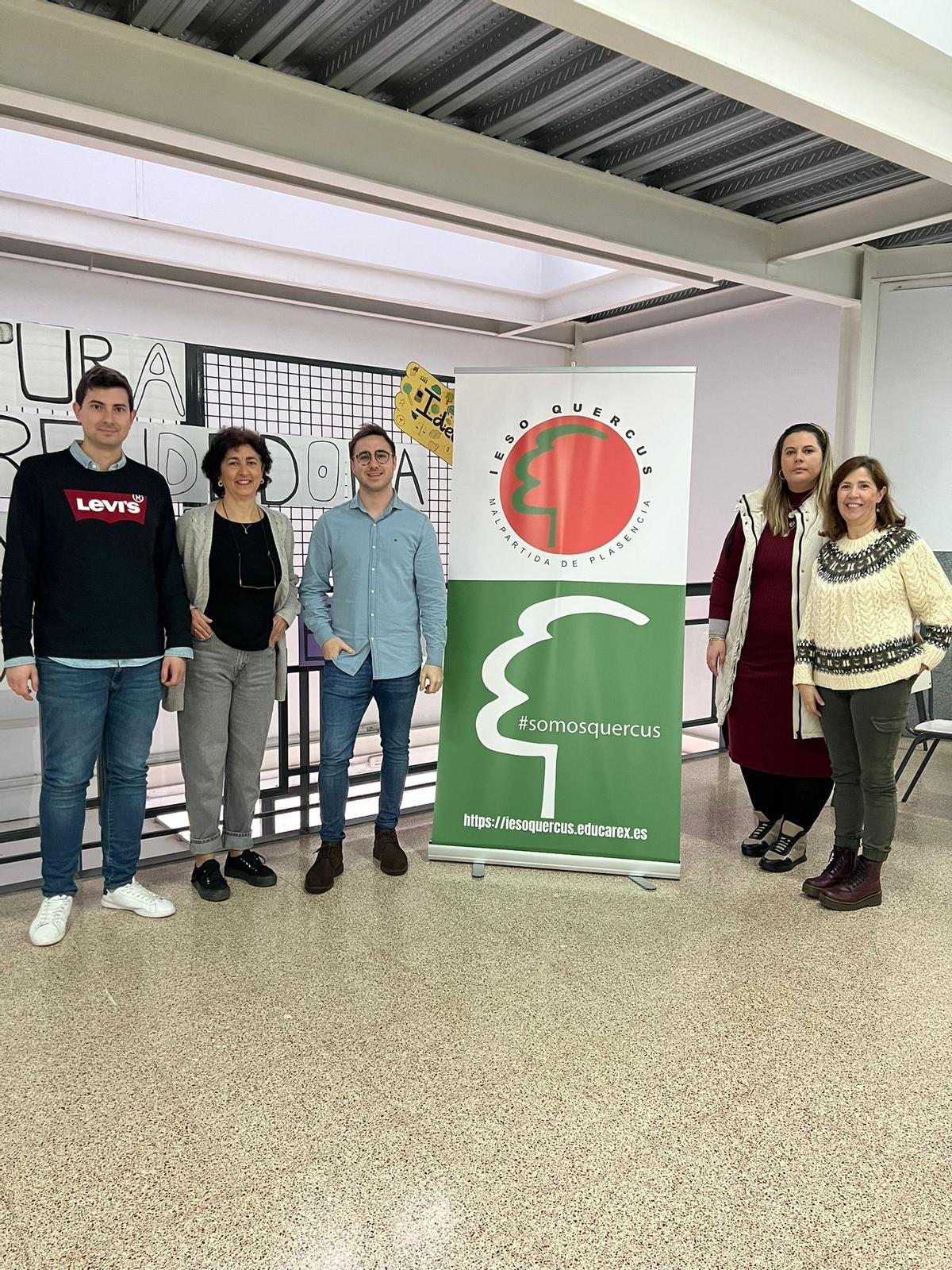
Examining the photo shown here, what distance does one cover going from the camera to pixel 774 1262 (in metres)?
1.62

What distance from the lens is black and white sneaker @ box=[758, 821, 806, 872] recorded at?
3553mm

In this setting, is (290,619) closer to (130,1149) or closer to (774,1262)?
(130,1149)

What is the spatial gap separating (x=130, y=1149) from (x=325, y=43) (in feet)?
10.6

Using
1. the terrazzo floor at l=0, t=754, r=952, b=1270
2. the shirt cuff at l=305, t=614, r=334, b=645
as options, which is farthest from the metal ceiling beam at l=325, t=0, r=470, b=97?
the terrazzo floor at l=0, t=754, r=952, b=1270

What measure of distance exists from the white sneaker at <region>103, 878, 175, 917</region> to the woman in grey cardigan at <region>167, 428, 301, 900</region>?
18cm

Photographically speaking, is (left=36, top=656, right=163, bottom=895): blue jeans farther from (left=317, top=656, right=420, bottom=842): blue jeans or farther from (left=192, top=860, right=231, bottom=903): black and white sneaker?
(left=317, top=656, right=420, bottom=842): blue jeans

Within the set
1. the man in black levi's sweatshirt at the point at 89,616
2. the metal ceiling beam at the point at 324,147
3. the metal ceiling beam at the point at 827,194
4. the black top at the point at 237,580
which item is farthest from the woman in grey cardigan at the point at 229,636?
the metal ceiling beam at the point at 827,194

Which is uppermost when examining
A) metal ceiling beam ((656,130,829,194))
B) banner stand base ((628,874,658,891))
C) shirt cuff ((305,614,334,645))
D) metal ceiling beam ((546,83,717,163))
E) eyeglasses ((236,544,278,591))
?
metal ceiling beam ((656,130,829,194))

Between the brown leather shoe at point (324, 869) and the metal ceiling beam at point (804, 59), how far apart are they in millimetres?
2684

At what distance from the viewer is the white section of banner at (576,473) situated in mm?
3332

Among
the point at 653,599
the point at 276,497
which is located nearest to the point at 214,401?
the point at 276,497

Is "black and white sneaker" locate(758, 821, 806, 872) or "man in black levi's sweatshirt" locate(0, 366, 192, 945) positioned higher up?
"man in black levi's sweatshirt" locate(0, 366, 192, 945)

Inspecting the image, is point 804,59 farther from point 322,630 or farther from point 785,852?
point 785,852

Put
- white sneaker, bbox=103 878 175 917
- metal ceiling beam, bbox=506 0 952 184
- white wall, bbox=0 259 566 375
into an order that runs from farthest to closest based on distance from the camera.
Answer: white wall, bbox=0 259 566 375 < white sneaker, bbox=103 878 175 917 < metal ceiling beam, bbox=506 0 952 184
